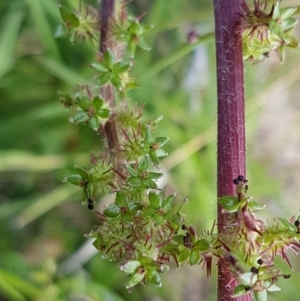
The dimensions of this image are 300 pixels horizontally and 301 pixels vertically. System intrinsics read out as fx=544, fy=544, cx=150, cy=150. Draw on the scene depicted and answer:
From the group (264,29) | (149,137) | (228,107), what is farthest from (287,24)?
(149,137)

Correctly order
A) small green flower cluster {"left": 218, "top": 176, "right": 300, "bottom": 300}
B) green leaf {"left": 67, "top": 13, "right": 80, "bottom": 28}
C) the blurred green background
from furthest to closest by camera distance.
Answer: the blurred green background → green leaf {"left": 67, "top": 13, "right": 80, "bottom": 28} → small green flower cluster {"left": 218, "top": 176, "right": 300, "bottom": 300}

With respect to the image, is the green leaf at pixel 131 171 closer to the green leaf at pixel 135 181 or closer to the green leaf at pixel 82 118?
the green leaf at pixel 135 181

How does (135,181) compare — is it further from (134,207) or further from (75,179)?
(75,179)

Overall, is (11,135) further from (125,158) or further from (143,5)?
(125,158)

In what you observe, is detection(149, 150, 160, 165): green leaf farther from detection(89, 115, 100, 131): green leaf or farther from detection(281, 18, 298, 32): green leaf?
detection(281, 18, 298, 32): green leaf

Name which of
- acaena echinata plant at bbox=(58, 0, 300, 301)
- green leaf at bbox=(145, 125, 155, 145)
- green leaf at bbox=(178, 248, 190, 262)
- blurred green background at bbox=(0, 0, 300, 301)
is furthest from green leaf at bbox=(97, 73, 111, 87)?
blurred green background at bbox=(0, 0, 300, 301)

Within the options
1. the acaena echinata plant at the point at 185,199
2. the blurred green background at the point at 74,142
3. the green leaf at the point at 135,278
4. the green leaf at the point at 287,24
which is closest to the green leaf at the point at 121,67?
the acaena echinata plant at the point at 185,199
